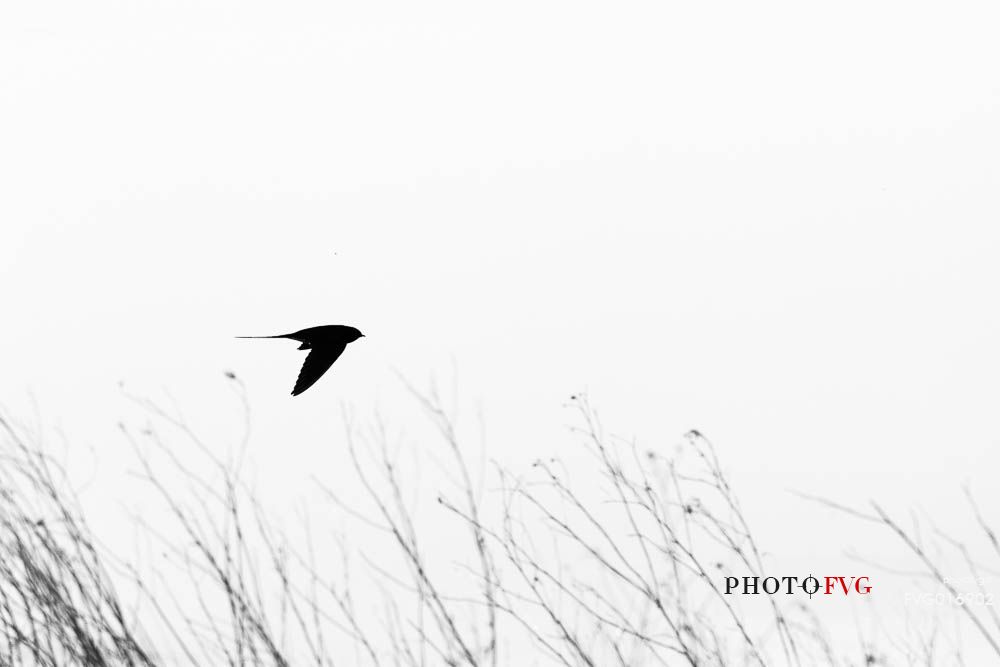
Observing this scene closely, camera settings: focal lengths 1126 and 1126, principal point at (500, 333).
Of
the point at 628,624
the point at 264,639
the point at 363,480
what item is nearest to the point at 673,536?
the point at 628,624

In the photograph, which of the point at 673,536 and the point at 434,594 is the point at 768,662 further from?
the point at 434,594

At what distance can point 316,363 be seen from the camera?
5.55 metres

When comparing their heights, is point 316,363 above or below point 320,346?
below

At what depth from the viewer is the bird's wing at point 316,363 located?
5371 mm

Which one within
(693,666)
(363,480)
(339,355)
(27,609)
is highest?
(339,355)

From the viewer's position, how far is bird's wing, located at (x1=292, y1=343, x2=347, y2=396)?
537cm

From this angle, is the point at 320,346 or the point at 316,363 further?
the point at 320,346

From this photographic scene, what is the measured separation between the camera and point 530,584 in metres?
2.81

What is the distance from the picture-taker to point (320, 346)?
5668mm

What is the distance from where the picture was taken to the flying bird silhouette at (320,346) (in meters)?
5.43

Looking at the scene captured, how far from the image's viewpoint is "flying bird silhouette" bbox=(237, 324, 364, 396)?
214 inches

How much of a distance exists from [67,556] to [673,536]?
160cm

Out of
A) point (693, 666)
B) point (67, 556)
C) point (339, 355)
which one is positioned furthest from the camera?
point (339, 355)

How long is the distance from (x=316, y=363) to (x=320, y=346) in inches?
5.8
